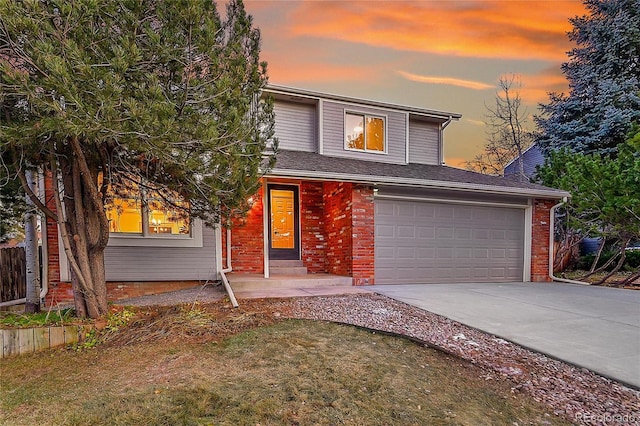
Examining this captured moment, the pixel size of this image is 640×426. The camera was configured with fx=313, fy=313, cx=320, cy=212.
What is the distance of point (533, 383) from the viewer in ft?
8.96

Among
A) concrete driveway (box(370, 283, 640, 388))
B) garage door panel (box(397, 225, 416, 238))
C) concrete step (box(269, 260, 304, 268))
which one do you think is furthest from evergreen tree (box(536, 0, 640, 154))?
concrete step (box(269, 260, 304, 268))

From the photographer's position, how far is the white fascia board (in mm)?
6699

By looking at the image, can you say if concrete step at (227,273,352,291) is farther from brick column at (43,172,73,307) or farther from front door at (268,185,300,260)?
brick column at (43,172,73,307)

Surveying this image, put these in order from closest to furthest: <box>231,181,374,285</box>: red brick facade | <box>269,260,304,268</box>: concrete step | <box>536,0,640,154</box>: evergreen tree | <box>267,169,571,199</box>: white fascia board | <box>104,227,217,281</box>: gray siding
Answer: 1. <box>104,227,217,281</box>: gray siding
2. <box>267,169,571,199</box>: white fascia board
3. <box>231,181,374,285</box>: red brick facade
4. <box>269,260,304,268</box>: concrete step
5. <box>536,0,640,154</box>: evergreen tree

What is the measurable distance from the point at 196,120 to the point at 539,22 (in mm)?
11597

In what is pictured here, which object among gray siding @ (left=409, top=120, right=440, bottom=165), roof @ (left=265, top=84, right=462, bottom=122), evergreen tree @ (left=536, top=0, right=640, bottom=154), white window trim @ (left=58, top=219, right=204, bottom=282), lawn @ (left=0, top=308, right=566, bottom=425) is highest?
evergreen tree @ (left=536, top=0, right=640, bottom=154)

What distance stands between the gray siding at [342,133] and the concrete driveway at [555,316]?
405cm

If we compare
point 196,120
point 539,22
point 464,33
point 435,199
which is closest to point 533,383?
point 196,120

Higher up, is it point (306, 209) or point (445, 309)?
point (306, 209)

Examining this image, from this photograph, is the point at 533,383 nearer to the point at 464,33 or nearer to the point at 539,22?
the point at 464,33

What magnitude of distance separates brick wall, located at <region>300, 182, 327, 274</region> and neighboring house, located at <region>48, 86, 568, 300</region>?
0.09ft

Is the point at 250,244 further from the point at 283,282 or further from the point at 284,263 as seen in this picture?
the point at 283,282

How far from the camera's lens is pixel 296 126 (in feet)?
30.2

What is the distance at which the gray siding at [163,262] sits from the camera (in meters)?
6.15
